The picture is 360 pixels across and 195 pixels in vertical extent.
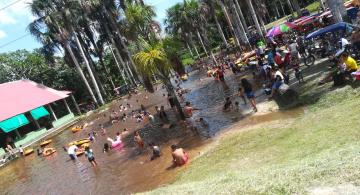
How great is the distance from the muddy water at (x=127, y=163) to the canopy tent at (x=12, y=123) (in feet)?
22.0

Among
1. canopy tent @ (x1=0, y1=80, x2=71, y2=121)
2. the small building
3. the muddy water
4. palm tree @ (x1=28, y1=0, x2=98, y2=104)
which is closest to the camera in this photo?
the muddy water

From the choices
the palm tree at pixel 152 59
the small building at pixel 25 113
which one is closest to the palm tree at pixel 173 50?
the palm tree at pixel 152 59

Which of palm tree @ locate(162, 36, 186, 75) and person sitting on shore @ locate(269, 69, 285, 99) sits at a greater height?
palm tree @ locate(162, 36, 186, 75)

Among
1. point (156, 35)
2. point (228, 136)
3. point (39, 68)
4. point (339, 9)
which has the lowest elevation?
point (228, 136)

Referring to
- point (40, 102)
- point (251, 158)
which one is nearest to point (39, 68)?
point (40, 102)

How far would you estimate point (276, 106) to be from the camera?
1709 centimetres

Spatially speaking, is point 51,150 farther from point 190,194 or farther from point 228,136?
point 190,194

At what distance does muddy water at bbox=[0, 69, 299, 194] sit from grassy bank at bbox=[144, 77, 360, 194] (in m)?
1.41

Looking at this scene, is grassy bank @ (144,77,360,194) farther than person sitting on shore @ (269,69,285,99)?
No

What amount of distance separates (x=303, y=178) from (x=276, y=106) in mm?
9900

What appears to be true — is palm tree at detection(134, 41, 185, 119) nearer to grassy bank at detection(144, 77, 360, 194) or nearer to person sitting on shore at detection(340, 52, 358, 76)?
grassy bank at detection(144, 77, 360, 194)

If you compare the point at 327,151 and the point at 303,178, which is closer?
the point at 303,178

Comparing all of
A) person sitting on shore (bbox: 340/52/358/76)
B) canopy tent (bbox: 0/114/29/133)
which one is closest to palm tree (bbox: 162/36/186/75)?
person sitting on shore (bbox: 340/52/358/76)

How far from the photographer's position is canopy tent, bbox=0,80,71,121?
39.9 m
